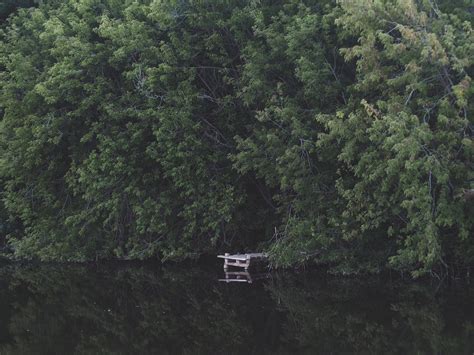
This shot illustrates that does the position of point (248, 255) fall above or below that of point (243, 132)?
below

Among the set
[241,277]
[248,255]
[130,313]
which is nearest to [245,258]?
[248,255]

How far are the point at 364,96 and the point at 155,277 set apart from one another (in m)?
7.63

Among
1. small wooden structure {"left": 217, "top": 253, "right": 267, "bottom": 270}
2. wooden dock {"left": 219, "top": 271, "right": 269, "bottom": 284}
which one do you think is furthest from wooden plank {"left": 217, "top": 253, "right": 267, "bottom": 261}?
wooden dock {"left": 219, "top": 271, "right": 269, "bottom": 284}

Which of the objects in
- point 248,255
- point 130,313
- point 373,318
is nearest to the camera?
point 373,318

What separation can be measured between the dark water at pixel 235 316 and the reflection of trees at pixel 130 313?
0.02 m

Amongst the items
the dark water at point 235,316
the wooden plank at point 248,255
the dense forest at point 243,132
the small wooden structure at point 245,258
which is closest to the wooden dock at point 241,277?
the small wooden structure at point 245,258

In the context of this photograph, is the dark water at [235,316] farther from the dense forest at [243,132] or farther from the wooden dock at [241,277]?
the dense forest at [243,132]

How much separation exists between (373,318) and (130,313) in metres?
5.30

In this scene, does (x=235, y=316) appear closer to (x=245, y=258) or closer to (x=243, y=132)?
(x=245, y=258)

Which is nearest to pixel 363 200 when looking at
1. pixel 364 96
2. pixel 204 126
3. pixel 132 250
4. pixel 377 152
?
pixel 377 152

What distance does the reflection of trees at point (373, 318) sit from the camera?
1222 cm

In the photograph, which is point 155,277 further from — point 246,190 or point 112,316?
point 112,316

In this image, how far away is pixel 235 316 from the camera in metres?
15.2

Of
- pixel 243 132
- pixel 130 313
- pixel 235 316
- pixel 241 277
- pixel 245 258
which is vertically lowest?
pixel 241 277
